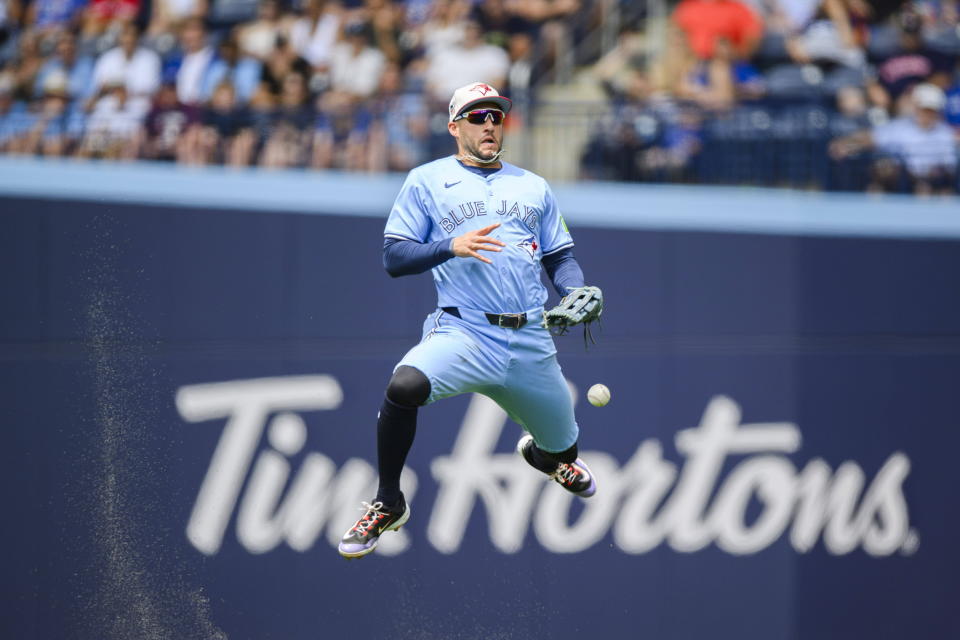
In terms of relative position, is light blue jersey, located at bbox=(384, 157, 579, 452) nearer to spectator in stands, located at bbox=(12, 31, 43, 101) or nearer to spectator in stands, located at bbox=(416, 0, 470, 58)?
spectator in stands, located at bbox=(416, 0, 470, 58)

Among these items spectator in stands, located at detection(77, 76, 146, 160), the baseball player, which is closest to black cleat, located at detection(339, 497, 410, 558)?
the baseball player

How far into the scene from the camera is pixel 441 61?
31.5ft

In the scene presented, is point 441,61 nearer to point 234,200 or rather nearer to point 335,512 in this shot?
point 234,200

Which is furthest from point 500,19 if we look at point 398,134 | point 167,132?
point 167,132

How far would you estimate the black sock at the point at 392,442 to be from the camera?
5.96 m

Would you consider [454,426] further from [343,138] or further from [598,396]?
[598,396]

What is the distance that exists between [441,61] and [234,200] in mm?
2195

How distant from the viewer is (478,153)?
19.7 ft

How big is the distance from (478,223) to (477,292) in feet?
1.09

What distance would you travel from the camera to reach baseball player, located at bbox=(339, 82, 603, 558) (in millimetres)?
5879

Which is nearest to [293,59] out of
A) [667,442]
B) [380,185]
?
[380,185]

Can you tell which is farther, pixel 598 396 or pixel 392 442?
pixel 392 442

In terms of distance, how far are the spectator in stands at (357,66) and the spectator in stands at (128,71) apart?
1.36 m

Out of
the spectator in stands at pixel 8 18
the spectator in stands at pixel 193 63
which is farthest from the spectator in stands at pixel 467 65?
the spectator in stands at pixel 8 18
